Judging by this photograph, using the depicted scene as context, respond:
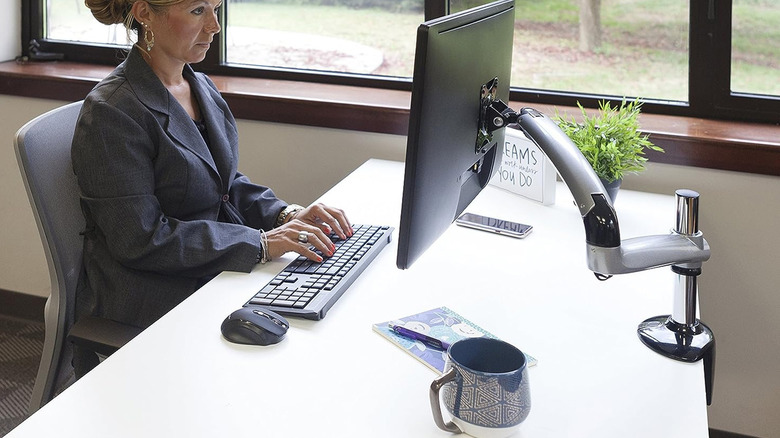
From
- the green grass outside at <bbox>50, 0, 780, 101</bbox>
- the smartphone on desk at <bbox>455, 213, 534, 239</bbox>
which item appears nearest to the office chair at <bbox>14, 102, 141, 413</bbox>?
the smartphone on desk at <bbox>455, 213, 534, 239</bbox>

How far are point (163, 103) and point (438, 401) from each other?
3.11ft

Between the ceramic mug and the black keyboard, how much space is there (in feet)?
1.20

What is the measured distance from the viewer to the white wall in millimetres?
2074

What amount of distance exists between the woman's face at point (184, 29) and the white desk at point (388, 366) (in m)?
0.52

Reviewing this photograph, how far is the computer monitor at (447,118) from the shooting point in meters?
1.06

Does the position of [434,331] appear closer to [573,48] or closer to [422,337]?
[422,337]

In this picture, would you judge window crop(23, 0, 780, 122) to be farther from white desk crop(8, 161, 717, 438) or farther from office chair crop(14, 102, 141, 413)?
office chair crop(14, 102, 141, 413)

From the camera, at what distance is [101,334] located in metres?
1.45

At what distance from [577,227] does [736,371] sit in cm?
74

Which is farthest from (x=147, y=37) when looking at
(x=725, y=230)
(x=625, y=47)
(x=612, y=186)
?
(x=725, y=230)

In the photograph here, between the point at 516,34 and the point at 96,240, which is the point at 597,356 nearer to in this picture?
the point at 96,240

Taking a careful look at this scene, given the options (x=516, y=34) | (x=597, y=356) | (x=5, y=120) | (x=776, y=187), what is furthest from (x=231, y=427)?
(x=5, y=120)

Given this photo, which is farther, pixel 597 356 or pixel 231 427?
pixel 597 356

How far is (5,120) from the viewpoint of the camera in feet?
8.83
